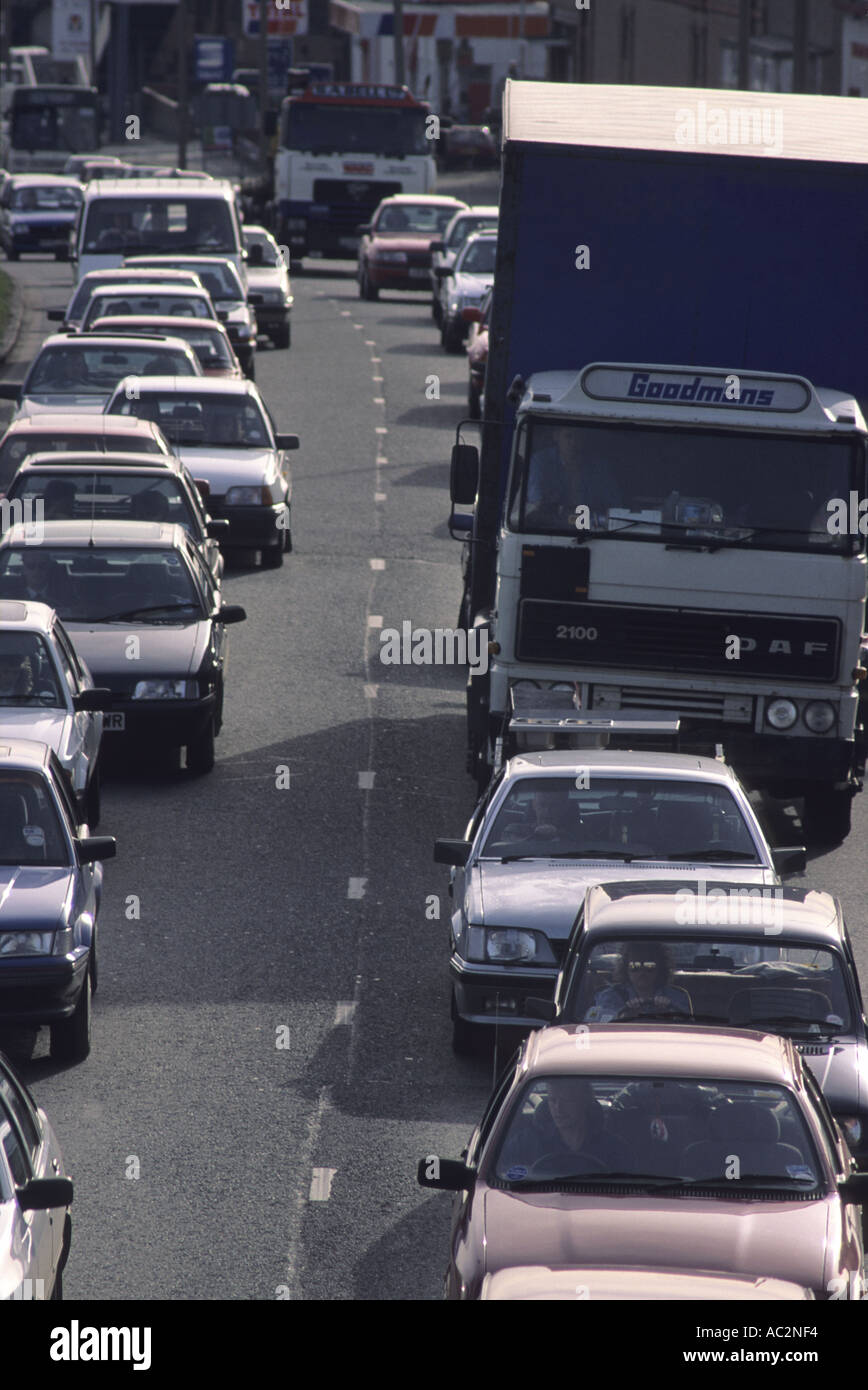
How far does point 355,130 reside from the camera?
161ft

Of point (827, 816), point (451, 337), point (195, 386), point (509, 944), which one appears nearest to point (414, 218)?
point (451, 337)

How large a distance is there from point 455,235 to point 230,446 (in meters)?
19.1

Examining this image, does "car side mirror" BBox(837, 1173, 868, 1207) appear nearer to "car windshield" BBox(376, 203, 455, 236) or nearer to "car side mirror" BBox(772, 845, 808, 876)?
"car side mirror" BBox(772, 845, 808, 876)

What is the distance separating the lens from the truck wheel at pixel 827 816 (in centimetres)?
1495

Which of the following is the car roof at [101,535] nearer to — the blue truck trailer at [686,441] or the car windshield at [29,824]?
the blue truck trailer at [686,441]

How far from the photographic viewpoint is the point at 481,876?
11445 mm

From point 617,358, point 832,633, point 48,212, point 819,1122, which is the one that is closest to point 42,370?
point 617,358

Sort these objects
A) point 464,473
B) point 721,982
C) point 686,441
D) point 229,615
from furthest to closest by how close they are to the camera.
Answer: point 229,615
point 464,473
point 686,441
point 721,982

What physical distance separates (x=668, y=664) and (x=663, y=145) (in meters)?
3.40

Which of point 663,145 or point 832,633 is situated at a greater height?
point 663,145

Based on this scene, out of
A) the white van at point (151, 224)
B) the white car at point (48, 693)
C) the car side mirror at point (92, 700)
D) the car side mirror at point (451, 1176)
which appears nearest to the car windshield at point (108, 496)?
the white car at point (48, 693)

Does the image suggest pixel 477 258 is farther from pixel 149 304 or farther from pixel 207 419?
pixel 207 419

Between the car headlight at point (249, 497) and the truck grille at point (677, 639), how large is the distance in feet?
30.9

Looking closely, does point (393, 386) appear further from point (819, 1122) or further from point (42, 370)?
point (819, 1122)
